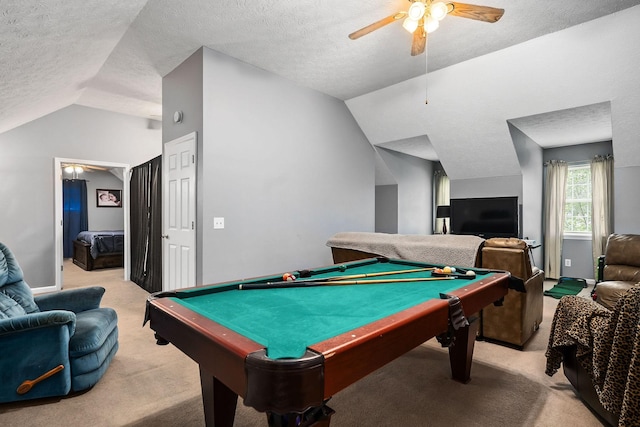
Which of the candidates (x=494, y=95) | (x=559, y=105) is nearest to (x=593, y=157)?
(x=559, y=105)

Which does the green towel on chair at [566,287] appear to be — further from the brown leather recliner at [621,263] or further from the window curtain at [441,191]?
the window curtain at [441,191]

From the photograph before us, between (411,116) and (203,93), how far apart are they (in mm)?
3002

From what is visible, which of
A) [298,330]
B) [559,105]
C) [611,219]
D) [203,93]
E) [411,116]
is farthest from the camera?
[611,219]

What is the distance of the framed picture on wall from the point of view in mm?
8641

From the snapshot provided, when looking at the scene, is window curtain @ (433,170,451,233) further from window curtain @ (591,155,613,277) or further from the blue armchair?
the blue armchair

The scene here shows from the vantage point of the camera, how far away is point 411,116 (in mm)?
4859

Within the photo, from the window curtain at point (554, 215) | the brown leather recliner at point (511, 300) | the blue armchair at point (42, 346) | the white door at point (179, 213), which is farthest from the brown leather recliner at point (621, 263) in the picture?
the blue armchair at point (42, 346)

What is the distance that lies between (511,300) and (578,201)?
4285 mm

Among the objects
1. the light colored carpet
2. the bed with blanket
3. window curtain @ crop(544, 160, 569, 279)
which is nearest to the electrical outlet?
the light colored carpet

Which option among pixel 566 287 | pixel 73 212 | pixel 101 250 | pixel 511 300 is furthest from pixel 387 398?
pixel 73 212

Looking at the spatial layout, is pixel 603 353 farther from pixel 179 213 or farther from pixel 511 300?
pixel 179 213

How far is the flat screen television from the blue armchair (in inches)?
208

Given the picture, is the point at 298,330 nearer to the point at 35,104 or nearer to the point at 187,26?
the point at 187,26

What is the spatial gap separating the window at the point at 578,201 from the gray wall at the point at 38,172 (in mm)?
8228
